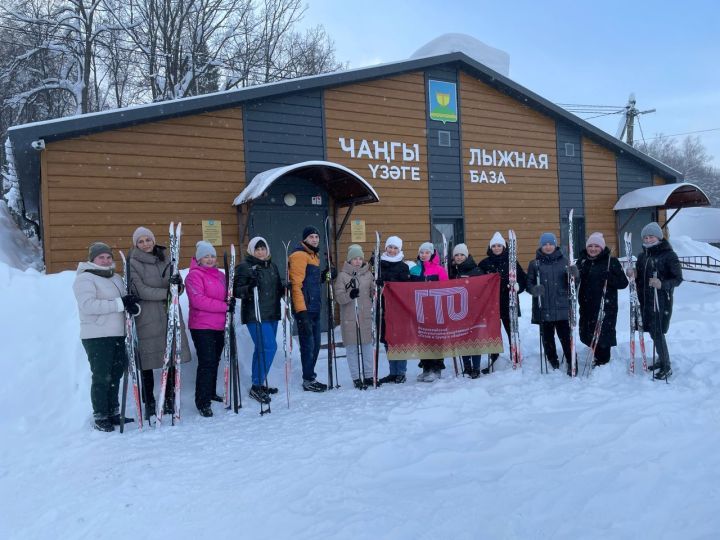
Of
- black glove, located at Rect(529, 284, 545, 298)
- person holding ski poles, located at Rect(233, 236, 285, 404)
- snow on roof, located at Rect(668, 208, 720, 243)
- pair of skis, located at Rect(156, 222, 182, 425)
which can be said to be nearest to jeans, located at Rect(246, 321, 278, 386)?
person holding ski poles, located at Rect(233, 236, 285, 404)

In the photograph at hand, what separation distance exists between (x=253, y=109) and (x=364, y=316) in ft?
15.2

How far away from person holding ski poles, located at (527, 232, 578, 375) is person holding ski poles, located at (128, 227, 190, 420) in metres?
3.91

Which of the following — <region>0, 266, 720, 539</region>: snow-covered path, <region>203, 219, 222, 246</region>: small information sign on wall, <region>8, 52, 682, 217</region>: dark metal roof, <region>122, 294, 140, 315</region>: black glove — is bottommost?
<region>0, 266, 720, 539</region>: snow-covered path

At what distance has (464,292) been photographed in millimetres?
6422

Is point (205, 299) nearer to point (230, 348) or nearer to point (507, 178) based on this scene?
point (230, 348)

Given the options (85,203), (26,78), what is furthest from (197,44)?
(85,203)

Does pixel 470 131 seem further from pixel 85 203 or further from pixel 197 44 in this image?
pixel 197 44

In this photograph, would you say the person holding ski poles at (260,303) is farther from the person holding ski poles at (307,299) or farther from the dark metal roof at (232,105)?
the dark metal roof at (232,105)

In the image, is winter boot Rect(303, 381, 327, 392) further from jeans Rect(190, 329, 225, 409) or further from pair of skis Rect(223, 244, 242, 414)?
jeans Rect(190, 329, 225, 409)

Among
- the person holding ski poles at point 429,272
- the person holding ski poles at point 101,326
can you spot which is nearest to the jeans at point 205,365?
the person holding ski poles at point 101,326

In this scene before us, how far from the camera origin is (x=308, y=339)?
609cm

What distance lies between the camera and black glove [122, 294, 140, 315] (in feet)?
15.7

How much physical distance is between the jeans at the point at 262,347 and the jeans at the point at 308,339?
332 millimetres

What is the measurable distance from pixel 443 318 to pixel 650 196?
335 inches
